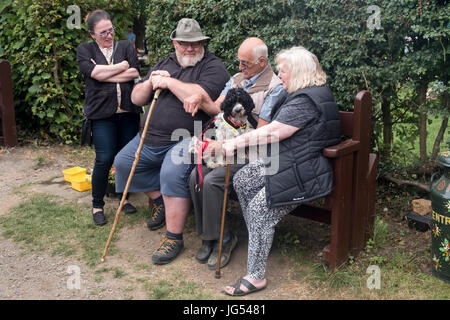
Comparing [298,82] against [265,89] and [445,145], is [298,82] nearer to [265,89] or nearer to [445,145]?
[265,89]

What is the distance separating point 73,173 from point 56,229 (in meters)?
1.37

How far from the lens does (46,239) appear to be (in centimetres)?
451

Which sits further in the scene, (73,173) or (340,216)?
(73,173)

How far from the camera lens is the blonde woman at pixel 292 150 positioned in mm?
3416

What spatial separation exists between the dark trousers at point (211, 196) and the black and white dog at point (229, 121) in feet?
0.29

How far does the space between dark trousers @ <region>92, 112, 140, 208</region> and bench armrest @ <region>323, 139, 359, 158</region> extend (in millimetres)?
2179

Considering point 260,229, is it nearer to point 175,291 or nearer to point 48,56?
point 175,291

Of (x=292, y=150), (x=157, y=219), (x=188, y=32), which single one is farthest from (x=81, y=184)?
(x=292, y=150)

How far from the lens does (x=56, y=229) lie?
4.70 meters

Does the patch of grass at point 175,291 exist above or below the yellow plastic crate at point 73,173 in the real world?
below

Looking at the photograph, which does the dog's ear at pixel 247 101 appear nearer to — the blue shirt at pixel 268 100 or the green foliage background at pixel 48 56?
the blue shirt at pixel 268 100

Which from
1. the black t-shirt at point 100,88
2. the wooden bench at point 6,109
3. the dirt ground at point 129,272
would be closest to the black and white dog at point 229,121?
the dirt ground at point 129,272

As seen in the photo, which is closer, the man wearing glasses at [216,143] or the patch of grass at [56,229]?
the man wearing glasses at [216,143]

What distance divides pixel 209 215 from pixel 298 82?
122 cm
